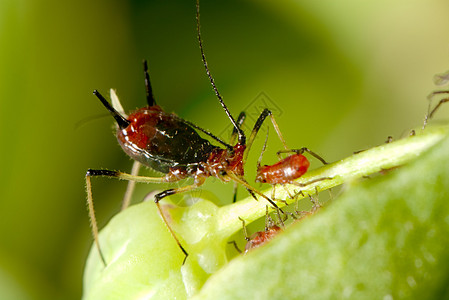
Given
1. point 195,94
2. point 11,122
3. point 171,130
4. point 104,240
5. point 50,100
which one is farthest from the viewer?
point 195,94

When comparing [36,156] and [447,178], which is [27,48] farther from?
[447,178]

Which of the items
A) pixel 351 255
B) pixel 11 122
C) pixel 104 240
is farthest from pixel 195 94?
pixel 351 255

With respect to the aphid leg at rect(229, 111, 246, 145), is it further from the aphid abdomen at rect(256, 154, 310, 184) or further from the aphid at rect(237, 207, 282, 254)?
the aphid at rect(237, 207, 282, 254)

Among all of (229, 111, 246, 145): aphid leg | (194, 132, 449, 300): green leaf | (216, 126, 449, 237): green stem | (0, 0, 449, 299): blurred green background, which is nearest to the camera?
(194, 132, 449, 300): green leaf

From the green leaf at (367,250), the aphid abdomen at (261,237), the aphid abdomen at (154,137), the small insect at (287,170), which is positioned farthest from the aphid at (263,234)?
the aphid abdomen at (154,137)

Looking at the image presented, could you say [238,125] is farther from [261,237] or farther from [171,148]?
[261,237]

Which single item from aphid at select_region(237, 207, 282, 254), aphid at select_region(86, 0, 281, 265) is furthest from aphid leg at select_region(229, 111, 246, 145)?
aphid at select_region(237, 207, 282, 254)

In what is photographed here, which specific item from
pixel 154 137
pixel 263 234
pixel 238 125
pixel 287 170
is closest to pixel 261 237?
pixel 263 234
